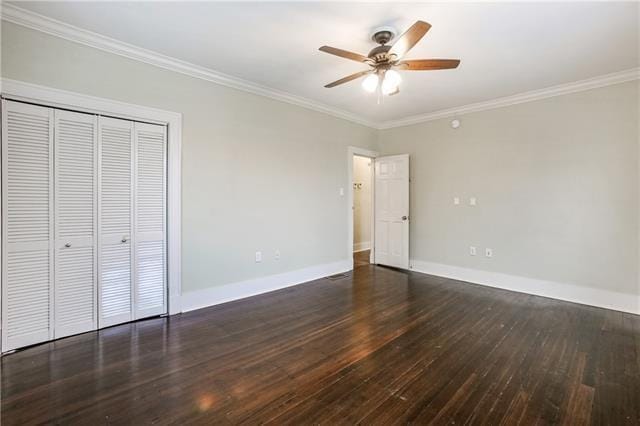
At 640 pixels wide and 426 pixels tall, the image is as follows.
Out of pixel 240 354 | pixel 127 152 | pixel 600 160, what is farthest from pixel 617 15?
pixel 127 152

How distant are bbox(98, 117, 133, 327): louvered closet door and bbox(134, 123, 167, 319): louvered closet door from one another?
0.06 m

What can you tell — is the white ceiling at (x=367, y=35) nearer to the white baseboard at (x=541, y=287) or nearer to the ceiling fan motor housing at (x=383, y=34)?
the ceiling fan motor housing at (x=383, y=34)

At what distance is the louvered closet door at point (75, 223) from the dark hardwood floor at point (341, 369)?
0.77 feet

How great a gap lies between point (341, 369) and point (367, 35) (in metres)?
2.75

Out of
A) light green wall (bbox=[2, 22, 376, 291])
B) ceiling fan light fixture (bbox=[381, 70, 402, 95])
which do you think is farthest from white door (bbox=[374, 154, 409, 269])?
ceiling fan light fixture (bbox=[381, 70, 402, 95])

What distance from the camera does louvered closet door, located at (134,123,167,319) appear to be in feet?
9.92

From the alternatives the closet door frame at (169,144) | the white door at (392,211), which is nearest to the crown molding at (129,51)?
the closet door frame at (169,144)

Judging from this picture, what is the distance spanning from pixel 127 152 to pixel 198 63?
46.9 inches

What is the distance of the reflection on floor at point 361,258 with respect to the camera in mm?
5773

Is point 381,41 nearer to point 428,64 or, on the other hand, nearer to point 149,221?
point 428,64

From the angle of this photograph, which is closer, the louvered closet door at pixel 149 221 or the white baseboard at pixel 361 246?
the louvered closet door at pixel 149 221

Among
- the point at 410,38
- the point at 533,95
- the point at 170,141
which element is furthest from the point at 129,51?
the point at 533,95

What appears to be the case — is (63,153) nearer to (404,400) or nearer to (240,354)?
(240,354)

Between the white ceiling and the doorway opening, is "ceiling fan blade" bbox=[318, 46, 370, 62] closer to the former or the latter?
the white ceiling
